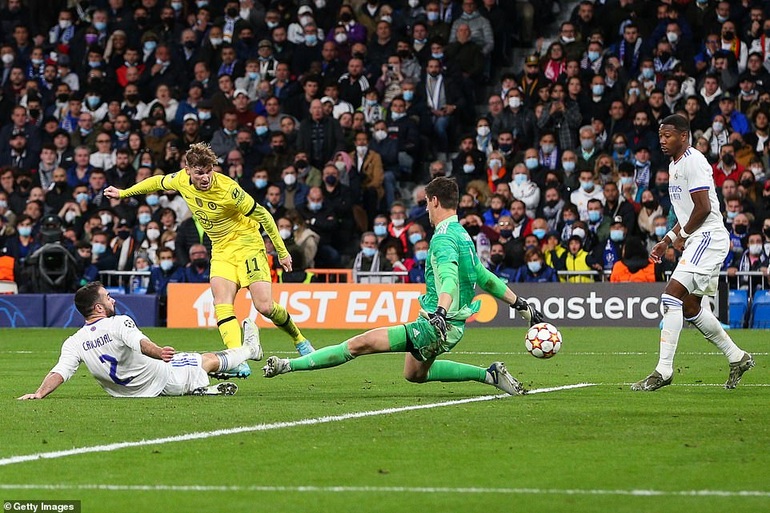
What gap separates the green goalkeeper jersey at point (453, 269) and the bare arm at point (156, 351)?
2.06 m

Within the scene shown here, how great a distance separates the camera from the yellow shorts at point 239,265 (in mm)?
13859

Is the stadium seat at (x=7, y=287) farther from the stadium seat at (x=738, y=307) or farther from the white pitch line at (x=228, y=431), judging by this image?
the white pitch line at (x=228, y=431)

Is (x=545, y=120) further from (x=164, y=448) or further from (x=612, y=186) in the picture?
(x=164, y=448)

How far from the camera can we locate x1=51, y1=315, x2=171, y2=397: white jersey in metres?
10.9

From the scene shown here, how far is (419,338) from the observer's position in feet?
34.3

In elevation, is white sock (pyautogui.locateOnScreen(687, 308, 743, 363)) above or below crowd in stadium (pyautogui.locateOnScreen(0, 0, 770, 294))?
below

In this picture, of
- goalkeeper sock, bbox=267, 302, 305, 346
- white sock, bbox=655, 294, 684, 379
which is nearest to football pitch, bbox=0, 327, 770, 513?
white sock, bbox=655, 294, 684, 379

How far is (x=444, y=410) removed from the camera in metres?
10.4

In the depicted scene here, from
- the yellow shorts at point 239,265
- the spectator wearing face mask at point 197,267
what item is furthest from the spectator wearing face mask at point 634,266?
the yellow shorts at point 239,265

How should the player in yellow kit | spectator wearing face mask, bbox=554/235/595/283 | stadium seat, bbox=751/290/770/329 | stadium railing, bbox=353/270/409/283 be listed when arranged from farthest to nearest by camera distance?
stadium railing, bbox=353/270/409/283 → spectator wearing face mask, bbox=554/235/595/283 → stadium seat, bbox=751/290/770/329 → the player in yellow kit

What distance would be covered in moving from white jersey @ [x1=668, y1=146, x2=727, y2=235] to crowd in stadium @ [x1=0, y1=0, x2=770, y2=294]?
1042cm

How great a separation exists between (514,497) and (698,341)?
14141 mm

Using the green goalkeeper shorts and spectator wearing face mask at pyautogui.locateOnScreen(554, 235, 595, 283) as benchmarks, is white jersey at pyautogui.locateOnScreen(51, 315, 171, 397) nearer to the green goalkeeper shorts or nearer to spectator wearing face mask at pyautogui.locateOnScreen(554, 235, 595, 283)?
the green goalkeeper shorts

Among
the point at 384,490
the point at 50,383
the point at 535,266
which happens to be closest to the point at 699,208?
the point at 50,383
